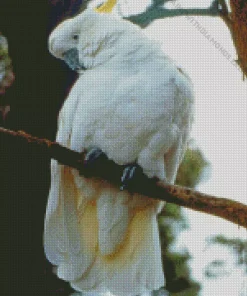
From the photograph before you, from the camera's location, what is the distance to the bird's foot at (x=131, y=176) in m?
1.93

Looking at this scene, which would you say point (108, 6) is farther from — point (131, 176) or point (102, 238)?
point (102, 238)

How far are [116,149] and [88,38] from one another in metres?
0.56

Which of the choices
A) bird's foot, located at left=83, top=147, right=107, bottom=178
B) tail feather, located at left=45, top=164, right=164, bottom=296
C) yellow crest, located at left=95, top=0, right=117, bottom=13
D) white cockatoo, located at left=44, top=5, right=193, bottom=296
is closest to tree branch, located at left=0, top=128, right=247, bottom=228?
bird's foot, located at left=83, top=147, right=107, bottom=178

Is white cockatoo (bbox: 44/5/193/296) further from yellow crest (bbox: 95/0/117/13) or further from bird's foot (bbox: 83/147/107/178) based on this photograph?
yellow crest (bbox: 95/0/117/13)

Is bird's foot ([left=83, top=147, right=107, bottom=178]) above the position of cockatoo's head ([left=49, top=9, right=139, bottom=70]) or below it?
below

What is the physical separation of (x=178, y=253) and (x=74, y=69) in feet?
3.13

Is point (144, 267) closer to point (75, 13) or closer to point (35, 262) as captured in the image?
point (35, 262)

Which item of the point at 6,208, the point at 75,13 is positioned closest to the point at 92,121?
the point at 6,208

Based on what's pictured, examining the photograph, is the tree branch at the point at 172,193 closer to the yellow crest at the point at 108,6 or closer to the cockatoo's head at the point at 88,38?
the cockatoo's head at the point at 88,38

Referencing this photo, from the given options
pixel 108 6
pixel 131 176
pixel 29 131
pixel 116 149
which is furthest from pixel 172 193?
pixel 108 6

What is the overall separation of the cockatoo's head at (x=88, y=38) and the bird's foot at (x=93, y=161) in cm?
41

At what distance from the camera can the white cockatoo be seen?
2.04 m

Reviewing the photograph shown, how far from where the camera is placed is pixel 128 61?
215 cm

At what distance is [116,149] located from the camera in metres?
2.08
